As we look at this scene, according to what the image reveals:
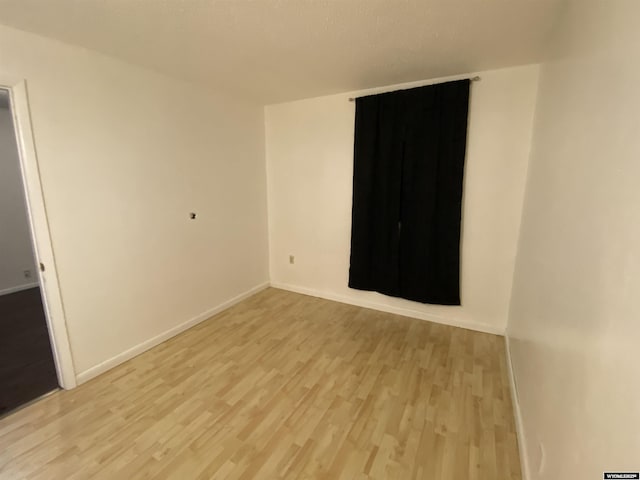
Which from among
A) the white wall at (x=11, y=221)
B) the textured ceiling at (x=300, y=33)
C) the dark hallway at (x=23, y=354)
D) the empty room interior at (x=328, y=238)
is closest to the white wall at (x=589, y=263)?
the empty room interior at (x=328, y=238)

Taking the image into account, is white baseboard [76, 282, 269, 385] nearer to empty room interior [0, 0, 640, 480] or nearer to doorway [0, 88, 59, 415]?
empty room interior [0, 0, 640, 480]

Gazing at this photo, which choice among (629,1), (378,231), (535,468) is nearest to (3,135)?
(378,231)

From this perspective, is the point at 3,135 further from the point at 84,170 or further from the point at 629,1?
the point at 629,1

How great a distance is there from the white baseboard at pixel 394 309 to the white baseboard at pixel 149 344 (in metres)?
0.74

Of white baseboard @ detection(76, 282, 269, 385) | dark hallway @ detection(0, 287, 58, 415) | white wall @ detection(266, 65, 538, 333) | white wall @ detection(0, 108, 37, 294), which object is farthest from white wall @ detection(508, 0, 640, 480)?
white wall @ detection(0, 108, 37, 294)

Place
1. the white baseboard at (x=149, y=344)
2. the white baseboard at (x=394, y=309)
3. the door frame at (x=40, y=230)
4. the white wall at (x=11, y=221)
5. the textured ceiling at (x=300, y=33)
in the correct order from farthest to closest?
the white wall at (x=11, y=221) → the white baseboard at (x=394, y=309) → the white baseboard at (x=149, y=344) → the door frame at (x=40, y=230) → the textured ceiling at (x=300, y=33)

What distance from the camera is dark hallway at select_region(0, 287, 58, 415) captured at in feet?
6.68

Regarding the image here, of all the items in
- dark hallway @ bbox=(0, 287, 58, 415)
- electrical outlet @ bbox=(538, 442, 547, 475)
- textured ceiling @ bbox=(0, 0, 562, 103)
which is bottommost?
dark hallway @ bbox=(0, 287, 58, 415)

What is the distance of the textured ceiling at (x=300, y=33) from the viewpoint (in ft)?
5.10

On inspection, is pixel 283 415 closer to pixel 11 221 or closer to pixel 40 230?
pixel 40 230

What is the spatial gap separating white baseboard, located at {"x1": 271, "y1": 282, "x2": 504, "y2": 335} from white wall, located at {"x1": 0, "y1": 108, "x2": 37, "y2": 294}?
3.39 m

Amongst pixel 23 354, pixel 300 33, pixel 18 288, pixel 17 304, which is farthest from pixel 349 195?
pixel 18 288

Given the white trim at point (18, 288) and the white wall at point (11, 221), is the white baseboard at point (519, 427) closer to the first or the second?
the white wall at point (11, 221)

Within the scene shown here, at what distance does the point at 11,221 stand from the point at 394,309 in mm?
5017
